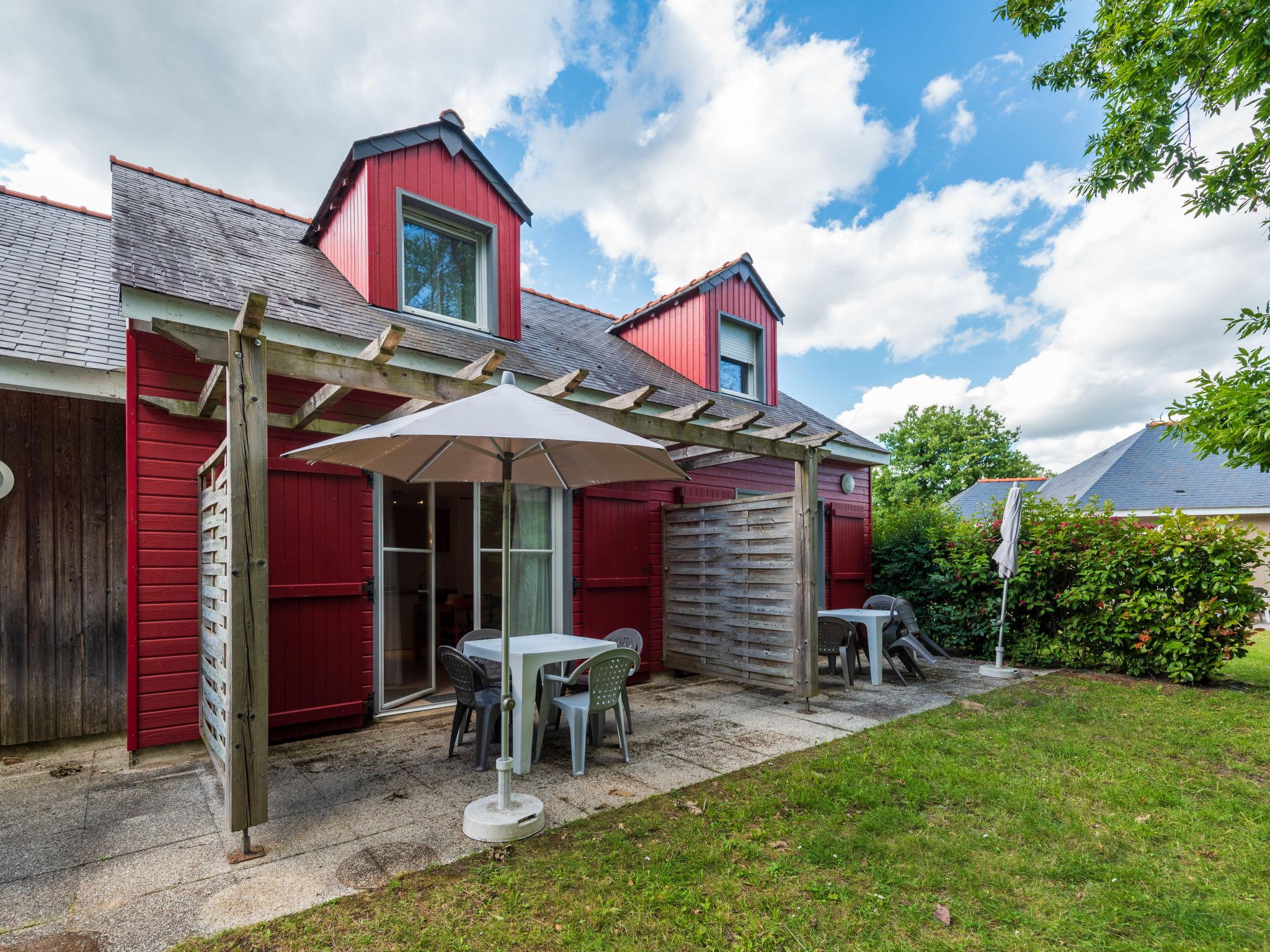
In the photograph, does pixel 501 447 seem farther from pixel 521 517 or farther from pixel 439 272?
pixel 439 272

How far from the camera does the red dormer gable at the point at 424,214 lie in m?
5.73

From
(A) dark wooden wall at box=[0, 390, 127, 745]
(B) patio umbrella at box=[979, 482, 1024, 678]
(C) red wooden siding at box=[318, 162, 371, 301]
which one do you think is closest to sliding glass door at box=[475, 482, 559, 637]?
(C) red wooden siding at box=[318, 162, 371, 301]

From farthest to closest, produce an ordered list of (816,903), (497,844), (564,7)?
(564,7) → (497,844) → (816,903)

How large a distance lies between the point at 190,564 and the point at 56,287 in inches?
114

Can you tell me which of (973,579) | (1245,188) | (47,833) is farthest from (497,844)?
(1245,188)

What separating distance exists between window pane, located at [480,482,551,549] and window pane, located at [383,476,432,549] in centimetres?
54

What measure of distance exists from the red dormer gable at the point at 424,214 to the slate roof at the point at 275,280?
0.74 feet

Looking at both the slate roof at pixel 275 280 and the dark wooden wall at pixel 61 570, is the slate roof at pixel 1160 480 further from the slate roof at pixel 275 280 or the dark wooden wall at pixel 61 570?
the dark wooden wall at pixel 61 570

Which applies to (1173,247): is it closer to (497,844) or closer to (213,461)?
(497,844)

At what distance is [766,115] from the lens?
7762mm

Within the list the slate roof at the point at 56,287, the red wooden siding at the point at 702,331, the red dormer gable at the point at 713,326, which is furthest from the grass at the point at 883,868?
→ the red dormer gable at the point at 713,326

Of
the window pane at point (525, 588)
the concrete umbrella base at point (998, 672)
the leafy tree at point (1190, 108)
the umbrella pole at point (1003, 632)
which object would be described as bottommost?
the concrete umbrella base at point (998, 672)

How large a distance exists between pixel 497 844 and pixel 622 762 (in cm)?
132

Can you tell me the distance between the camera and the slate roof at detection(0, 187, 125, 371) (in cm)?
403
